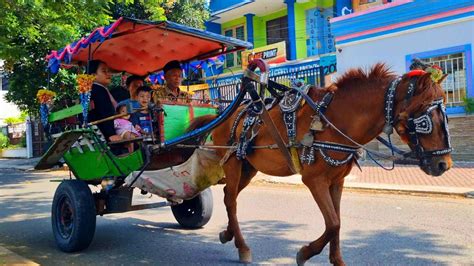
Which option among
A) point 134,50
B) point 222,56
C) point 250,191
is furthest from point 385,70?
point 250,191

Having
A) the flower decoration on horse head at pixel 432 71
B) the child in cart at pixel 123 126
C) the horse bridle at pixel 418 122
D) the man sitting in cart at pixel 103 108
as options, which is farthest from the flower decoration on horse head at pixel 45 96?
the flower decoration on horse head at pixel 432 71

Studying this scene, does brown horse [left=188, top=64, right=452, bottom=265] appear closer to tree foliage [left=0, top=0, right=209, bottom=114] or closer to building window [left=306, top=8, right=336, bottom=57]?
tree foliage [left=0, top=0, right=209, bottom=114]

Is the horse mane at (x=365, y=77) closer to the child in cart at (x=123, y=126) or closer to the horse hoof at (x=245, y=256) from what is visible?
the horse hoof at (x=245, y=256)

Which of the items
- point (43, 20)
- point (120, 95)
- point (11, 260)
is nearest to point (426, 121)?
point (11, 260)

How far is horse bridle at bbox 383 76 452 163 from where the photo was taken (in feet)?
11.0

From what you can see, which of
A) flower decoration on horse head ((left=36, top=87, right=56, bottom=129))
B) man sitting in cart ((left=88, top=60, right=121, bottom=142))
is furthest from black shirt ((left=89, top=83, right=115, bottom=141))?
flower decoration on horse head ((left=36, top=87, right=56, bottom=129))

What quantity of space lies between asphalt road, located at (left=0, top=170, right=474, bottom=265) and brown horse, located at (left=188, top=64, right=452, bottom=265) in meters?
1.07

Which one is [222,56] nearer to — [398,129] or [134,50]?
[134,50]

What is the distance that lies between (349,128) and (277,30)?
60.4 feet

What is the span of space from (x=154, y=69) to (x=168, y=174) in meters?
2.47

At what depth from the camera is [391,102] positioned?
141 inches

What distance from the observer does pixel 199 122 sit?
535 cm

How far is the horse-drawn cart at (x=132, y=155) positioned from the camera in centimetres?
500

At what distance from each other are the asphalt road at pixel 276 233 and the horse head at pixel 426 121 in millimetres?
1644
